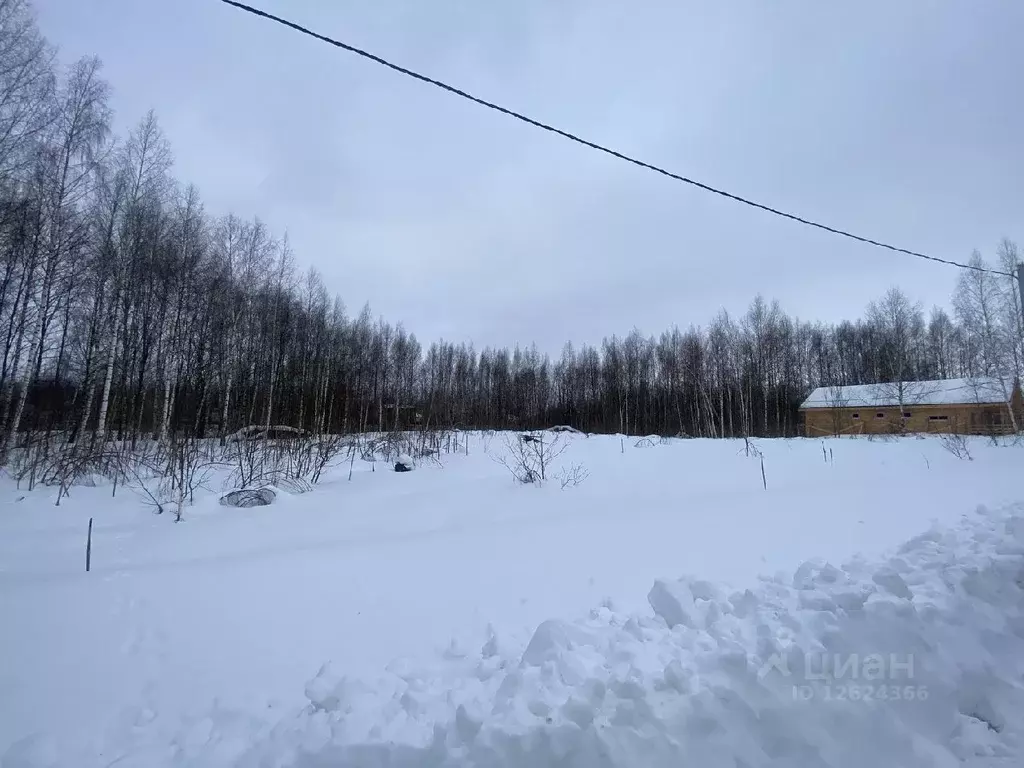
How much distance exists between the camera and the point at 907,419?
28.9 meters

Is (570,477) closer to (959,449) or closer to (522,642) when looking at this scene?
(522,642)

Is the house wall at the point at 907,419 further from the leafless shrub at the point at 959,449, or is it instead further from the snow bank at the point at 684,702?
the snow bank at the point at 684,702

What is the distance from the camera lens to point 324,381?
77.4 ft

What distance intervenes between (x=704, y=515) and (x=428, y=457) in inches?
369

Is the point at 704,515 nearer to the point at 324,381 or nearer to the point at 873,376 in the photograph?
the point at 324,381

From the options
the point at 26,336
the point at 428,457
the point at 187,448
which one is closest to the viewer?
the point at 187,448

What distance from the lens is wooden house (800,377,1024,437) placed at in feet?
82.3

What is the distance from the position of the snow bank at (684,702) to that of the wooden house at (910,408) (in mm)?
30769

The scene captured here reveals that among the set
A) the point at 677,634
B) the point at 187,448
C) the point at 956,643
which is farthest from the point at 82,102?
the point at 956,643

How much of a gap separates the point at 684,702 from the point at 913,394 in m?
38.3

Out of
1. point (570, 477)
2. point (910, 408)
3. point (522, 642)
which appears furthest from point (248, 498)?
point (910, 408)

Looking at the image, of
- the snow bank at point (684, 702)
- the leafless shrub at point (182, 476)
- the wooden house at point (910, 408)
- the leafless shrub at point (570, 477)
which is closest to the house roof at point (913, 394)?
the wooden house at point (910, 408)

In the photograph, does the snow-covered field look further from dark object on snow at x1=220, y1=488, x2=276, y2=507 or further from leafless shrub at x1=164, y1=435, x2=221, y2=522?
dark object on snow at x1=220, y1=488, x2=276, y2=507

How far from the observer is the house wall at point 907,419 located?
83.0 ft
